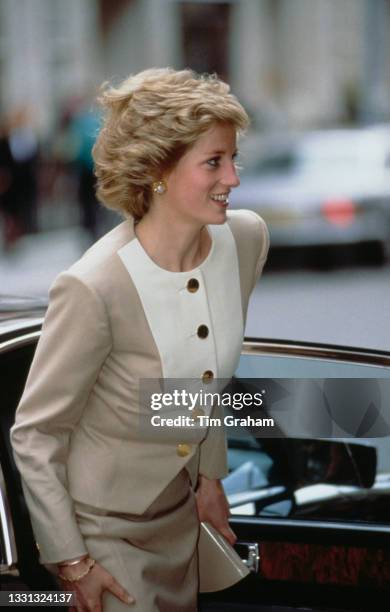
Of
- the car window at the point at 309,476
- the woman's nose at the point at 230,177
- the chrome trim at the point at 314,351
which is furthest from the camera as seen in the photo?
the car window at the point at 309,476

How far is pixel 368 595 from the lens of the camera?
2.60 metres

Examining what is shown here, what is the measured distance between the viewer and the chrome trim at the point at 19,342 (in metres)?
2.67

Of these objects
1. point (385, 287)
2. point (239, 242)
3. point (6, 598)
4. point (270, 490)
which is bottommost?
point (385, 287)

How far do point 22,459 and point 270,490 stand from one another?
1001 mm

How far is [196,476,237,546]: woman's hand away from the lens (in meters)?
2.65

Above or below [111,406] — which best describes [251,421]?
below

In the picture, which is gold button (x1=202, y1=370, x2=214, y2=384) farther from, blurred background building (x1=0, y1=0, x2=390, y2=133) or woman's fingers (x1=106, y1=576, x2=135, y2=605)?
blurred background building (x1=0, y1=0, x2=390, y2=133)

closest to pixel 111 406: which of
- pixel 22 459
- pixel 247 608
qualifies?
pixel 22 459

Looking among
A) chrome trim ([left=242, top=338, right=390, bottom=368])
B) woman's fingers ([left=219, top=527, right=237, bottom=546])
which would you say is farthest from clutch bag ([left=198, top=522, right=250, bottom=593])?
chrome trim ([left=242, top=338, right=390, bottom=368])

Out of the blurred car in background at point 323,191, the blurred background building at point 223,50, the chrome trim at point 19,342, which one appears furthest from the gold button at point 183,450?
the blurred background building at point 223,50

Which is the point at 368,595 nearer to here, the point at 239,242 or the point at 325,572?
the point at 325,572

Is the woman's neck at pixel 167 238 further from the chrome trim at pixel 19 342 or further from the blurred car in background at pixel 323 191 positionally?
the blurred car in background at pixel 323 191

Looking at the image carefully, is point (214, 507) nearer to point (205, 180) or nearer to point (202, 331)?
point (202, 331)

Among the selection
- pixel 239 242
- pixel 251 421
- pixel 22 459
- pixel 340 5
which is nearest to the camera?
pixel 22 459
